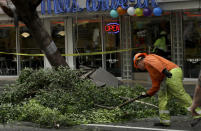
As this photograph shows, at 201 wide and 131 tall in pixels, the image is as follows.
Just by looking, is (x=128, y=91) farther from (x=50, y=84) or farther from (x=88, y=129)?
(x=88, y=129)

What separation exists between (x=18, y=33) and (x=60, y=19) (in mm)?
2450

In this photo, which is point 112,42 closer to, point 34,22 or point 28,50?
point 28,50

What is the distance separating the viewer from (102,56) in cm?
1670

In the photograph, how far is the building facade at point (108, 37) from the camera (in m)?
14.9

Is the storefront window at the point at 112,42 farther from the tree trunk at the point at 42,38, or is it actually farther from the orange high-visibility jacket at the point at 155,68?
the orange high-visibility jacket at the point at 155,68

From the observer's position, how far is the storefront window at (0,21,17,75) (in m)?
18.5

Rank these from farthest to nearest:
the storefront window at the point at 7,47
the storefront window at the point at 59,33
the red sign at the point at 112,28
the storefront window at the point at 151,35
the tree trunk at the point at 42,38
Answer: the storefront window at the point at 7,47, the storefront window at the point at 59,33, the red sign at the point at 112,28, the storefront window at the point at 151,35, the tree trunk at the point at 42,38

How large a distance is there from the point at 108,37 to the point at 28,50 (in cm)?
424

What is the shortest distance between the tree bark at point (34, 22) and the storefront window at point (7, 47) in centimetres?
836

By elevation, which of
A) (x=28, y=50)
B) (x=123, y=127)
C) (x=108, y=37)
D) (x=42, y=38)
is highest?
(x=108, y=37)

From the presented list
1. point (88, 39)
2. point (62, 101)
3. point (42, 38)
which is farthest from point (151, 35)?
point (62, 101)

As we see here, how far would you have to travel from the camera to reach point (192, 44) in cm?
1489

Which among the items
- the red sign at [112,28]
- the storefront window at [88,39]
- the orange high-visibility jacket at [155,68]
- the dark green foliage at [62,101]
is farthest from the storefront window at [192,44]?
the orange high-visibility jacket at [155,68]

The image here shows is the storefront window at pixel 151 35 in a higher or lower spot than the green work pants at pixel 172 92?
higher
